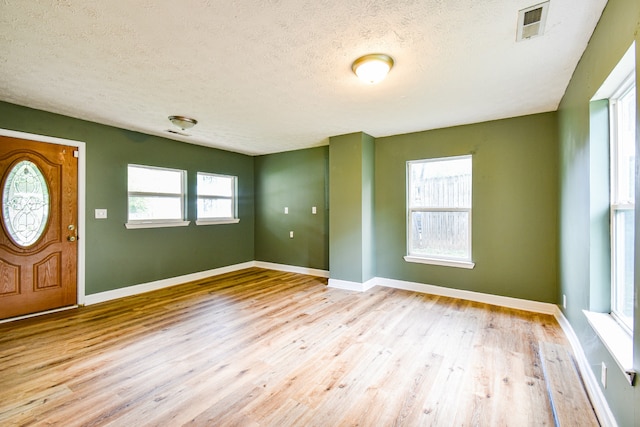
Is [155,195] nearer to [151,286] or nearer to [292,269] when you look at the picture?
[151,286]

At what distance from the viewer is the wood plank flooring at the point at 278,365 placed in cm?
177

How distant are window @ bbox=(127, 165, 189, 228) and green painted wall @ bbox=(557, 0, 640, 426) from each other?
509 centimetres

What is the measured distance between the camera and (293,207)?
18.6 feet

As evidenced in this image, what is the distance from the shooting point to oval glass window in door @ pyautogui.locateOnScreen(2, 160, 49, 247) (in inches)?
125

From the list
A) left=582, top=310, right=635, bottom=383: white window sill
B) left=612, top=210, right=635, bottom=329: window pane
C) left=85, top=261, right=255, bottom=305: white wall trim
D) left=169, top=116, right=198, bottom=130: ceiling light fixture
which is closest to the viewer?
left=582, top=310, right=635, bottom=383: white window sill

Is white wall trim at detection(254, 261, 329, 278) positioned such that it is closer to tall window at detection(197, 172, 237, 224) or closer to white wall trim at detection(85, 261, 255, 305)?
white wall trim at detection(85, 261, 255, 305)

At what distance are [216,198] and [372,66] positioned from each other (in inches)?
164

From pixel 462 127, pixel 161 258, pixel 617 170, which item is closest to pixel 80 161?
pixel 161 258

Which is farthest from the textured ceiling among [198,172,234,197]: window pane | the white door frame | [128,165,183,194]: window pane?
[198,172,234,197]: window pane

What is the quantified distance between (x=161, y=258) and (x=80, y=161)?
174 centimetres

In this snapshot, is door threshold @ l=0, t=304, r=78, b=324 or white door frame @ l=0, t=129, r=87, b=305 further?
white door frame @ l=0, t=129, r=87, b=305

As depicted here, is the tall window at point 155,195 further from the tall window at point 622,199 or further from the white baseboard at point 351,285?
the tall window at point 622,199

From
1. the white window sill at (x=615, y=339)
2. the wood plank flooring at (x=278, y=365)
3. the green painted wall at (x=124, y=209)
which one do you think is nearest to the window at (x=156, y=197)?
the green painted wall at (x=124, y=209)

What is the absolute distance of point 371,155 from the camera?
4.60 meters
